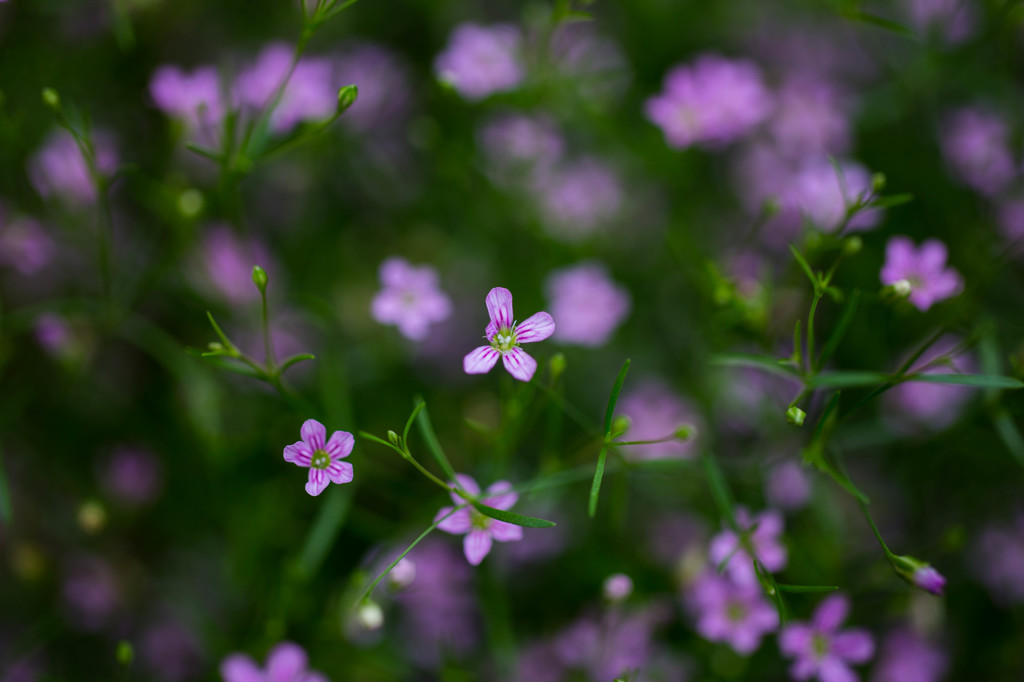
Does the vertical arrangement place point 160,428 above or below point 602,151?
below

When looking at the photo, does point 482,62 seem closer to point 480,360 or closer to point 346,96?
point 346,96

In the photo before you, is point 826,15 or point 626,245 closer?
point 626,245

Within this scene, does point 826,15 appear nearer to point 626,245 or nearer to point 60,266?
point 626,245

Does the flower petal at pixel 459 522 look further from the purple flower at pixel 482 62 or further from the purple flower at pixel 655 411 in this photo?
the purple flower at pixel 482 62

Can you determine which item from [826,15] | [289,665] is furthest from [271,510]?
[826,15]

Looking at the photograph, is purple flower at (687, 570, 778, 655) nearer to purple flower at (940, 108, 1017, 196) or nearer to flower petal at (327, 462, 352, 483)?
flower petal at (327, 462, 352, 483)

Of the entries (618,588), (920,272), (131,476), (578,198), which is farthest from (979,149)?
(131,476)

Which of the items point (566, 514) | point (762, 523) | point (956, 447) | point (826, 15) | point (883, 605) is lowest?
point (883, 605)
